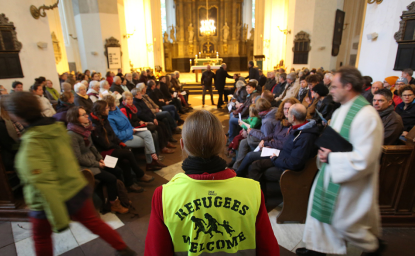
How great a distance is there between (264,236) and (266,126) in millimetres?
2578

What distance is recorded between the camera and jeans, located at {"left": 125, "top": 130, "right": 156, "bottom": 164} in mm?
4043

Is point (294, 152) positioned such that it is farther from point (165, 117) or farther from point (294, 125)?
point (165, 117)

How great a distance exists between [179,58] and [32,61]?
14322 mm

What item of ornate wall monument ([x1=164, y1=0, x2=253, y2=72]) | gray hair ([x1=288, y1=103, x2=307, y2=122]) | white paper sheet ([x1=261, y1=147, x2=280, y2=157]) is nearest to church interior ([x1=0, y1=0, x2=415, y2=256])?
white paper sheet ([x1=261, y1=147, x2=280, y2=157])

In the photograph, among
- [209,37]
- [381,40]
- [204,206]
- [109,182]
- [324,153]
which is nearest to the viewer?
[204,206]

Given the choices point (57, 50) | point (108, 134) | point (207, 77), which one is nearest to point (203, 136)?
point (108, 134)

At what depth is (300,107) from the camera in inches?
105

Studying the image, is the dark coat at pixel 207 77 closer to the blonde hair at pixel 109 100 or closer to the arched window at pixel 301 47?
the arched window at pixel 301 47

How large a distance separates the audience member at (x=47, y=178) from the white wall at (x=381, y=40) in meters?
7.17

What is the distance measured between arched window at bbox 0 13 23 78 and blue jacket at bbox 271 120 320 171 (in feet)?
23.1

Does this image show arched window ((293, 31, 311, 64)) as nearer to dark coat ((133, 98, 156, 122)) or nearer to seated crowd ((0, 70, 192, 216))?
seated crowd ((0, 70, 192, 216))

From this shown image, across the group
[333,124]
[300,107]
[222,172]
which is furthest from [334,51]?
[222,172]

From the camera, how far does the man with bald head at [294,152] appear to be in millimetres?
2377

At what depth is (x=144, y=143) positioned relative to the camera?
4.11 m
